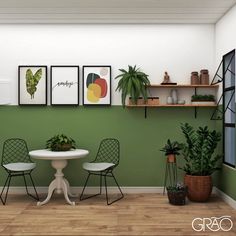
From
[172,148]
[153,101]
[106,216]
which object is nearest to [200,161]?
[172,148]

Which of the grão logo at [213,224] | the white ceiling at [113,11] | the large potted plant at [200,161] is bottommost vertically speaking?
the grão logo at [213,224]

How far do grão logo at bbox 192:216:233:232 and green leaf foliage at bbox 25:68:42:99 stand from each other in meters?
3.31

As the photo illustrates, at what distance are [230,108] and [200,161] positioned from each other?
3.06ft

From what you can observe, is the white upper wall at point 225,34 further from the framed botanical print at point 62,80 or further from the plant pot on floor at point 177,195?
the framed botanical print at point 62,80

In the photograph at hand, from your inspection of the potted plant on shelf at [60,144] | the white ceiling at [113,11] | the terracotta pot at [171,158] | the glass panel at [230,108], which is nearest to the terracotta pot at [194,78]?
the glass panel at [230,108]

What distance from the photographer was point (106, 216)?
429 centimetres

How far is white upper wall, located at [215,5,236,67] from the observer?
479cm

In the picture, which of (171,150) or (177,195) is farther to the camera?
(171,150)

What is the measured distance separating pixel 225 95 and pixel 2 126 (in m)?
3.72

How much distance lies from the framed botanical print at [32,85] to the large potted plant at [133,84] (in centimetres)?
130

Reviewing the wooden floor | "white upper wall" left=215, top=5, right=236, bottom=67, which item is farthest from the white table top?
"white upper wall" left=215, top=5, right=236, bottom=67

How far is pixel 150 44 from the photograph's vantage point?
568cm

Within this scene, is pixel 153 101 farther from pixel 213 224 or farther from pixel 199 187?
pixel 213 224

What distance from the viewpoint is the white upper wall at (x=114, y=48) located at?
5.66 m
